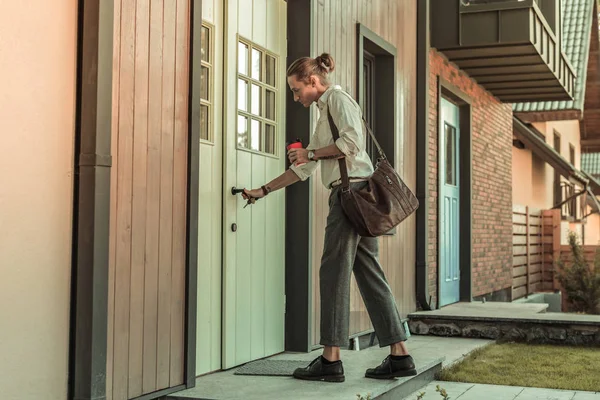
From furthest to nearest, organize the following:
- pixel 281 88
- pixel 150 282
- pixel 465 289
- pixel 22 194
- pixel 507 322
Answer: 1. pixel 465 289
2. pixel 507 322
3. pixel 281 88
4. pixel 150 282
5. pixel 22 194

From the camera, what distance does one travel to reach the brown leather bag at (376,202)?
4.59 m

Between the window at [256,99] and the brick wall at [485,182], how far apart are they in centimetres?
380

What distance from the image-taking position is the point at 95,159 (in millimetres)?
3719

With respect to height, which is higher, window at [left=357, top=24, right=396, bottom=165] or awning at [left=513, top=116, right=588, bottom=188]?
awning at [left=513, top=116, right=588, bottom=188]

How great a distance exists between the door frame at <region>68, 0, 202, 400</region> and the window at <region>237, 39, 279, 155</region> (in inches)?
70.0

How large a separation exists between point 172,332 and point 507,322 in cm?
469

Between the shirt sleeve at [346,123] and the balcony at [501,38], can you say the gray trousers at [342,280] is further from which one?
the balcony at [501,38]

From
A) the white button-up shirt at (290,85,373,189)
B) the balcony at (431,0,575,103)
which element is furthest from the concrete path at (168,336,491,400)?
the balcony at (431,0,575,103)

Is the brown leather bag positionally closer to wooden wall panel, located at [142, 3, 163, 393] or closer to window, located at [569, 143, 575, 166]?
wooden wall panel, located at [142, 3, 163, 393]

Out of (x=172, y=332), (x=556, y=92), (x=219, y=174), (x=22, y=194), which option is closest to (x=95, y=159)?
(x=22, y=194)

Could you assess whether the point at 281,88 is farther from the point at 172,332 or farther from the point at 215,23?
the point at 172,332

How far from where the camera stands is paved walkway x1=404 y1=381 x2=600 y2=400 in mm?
5332

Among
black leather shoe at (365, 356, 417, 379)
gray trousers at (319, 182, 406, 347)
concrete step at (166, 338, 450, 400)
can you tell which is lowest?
concrete step at (166, 338, 450, 400)

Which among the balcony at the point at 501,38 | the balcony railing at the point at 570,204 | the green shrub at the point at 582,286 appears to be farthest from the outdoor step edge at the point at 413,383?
the balcony railing at the point at 570,204
